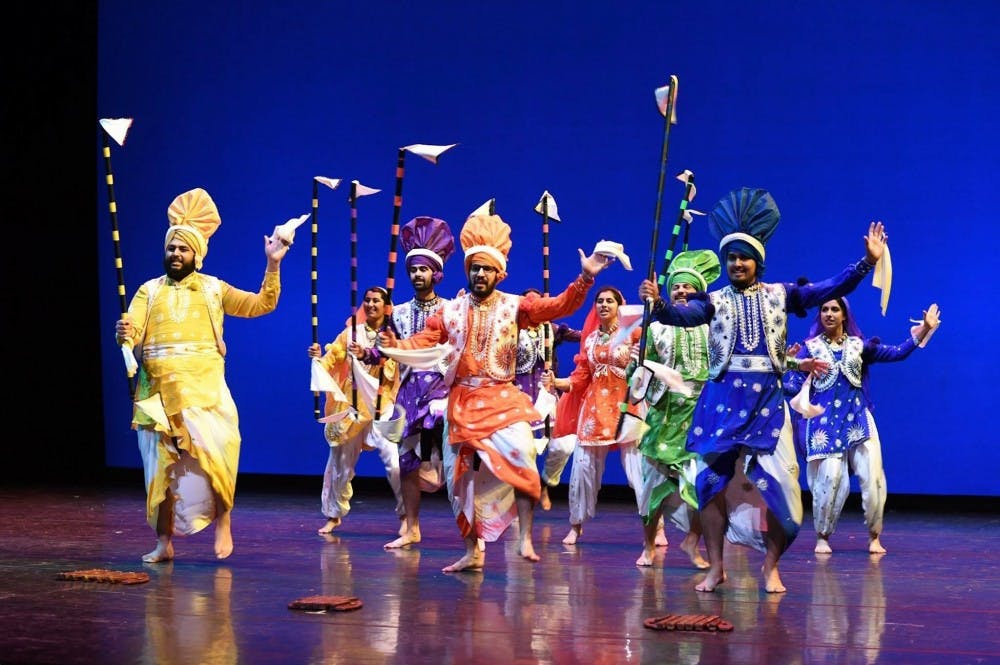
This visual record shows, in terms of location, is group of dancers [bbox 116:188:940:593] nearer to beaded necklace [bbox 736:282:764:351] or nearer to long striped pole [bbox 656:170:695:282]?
beaded necklace [bbox 736:282:764:351]

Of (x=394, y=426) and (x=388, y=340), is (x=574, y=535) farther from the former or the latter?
(x=388, y=340)

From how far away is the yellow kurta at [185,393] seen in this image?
5984mm

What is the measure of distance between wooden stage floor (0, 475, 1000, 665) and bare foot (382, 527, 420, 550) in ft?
0.26

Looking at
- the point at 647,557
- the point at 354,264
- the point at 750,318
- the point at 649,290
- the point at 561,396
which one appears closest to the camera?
the point at 649,290

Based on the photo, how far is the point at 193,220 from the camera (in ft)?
20.5

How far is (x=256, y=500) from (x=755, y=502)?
476 cm

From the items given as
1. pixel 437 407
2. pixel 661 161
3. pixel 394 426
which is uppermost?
pixel 661 161

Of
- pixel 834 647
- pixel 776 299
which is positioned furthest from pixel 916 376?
pixel 834 647

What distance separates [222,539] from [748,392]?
2.36 metres

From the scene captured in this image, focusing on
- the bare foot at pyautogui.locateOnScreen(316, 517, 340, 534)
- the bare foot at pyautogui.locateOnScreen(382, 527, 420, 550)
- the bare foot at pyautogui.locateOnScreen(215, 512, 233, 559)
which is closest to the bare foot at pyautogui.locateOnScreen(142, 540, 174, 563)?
the bare foot at pyautogui.locateOnScreen(215, 512, 233, 559)

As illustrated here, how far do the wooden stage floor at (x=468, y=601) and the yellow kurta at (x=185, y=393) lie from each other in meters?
0.32

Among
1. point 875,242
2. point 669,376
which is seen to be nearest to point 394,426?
point 669,376

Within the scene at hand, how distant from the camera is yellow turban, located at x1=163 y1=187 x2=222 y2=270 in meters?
6.18

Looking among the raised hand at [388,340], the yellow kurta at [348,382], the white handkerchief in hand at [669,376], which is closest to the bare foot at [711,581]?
the white handkerchief in hand at [669,376]
